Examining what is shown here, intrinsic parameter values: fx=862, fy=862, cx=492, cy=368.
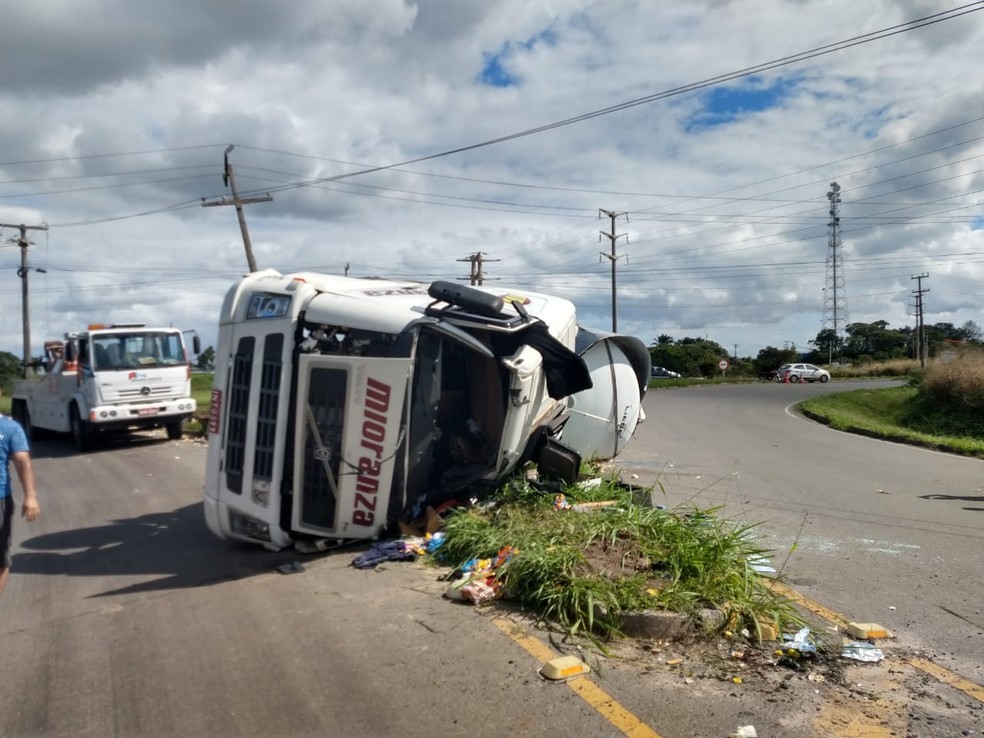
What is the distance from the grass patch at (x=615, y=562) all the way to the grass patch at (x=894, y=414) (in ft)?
50.5

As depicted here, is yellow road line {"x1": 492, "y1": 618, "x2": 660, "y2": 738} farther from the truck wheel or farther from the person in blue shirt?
the truck wheel

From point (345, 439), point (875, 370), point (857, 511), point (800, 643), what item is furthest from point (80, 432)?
point (875, 370)

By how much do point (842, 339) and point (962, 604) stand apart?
83.2 m

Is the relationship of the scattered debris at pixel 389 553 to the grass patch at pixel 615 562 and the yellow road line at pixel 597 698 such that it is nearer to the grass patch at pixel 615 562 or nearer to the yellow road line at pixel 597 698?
the grass patch at pixel 615 562

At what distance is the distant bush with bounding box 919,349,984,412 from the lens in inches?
1100

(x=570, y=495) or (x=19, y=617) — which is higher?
(x=570, y=495)

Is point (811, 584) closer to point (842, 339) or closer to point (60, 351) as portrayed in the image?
point (60, 351)

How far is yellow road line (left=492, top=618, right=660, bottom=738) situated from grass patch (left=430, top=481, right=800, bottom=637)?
255 mm

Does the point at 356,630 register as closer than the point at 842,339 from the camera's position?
Yes

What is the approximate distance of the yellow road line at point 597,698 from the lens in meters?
3.97

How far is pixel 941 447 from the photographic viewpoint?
17.8 meters

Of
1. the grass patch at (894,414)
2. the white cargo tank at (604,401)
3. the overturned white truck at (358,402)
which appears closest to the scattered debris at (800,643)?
the overturned white truck at (358,402)

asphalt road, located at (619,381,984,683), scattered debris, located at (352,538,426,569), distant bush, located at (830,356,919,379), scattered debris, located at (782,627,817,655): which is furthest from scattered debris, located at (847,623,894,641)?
distant bush, located at (830,356,919,379)

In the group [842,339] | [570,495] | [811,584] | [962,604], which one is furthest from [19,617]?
[842,339]
